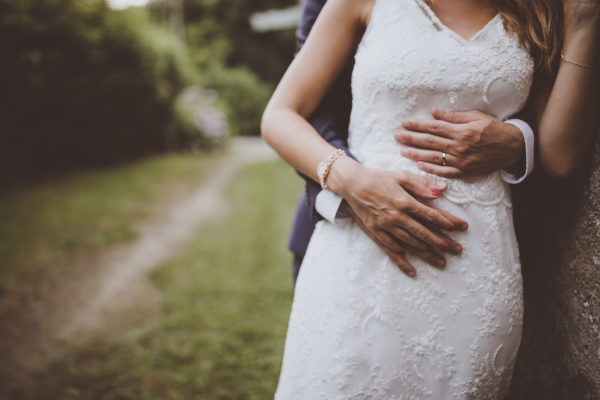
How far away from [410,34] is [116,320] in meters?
3.94

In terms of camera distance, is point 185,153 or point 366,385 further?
point 185,153

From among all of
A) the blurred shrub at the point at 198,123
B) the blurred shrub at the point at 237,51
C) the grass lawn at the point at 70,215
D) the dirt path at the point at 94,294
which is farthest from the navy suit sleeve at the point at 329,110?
the blurred shrub at the point at 237,51

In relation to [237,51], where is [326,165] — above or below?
below

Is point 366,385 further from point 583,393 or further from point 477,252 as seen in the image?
point 583,393

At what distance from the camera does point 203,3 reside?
85.7ft

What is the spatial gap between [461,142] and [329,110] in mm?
497

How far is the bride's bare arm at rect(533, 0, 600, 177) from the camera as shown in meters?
1.20

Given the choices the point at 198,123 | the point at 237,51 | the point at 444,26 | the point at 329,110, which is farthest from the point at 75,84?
the point at 237,51

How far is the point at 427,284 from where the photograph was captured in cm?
125

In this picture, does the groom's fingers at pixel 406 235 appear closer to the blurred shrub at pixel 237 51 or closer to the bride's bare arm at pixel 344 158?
the bride's bare arm at pixel 344 158

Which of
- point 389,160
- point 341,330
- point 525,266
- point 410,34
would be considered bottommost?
point 525,266

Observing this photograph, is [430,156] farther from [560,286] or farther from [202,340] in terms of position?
[202,340]

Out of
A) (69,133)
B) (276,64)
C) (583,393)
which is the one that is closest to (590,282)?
(583,393)

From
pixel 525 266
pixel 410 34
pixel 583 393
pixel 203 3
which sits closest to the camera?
pixel 410 34
